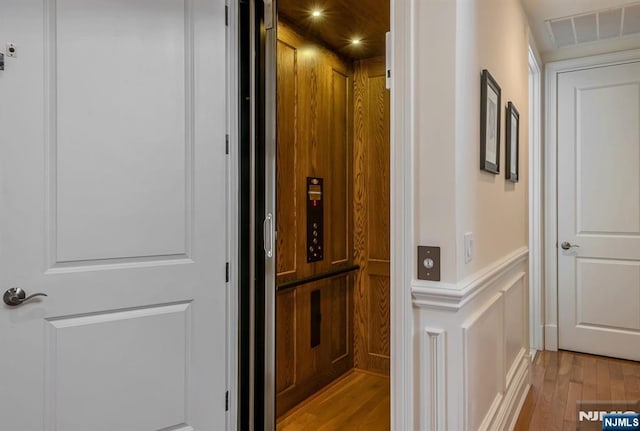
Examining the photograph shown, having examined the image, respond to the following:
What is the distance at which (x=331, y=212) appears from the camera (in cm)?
311

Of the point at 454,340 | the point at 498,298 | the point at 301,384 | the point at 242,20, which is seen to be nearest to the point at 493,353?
the point at 498,298

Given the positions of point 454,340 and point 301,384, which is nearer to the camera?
point 454,340

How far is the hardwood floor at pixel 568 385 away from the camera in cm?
247

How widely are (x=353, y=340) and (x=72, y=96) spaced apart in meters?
2.58

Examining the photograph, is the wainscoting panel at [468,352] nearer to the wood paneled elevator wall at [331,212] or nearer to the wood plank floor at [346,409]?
the wood plank floor at [346,409]

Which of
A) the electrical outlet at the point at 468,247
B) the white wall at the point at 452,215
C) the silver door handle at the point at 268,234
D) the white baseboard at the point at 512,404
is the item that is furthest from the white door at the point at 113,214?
the white baseboard at the point at 512,404

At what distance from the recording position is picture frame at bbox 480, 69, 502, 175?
6.07 ft

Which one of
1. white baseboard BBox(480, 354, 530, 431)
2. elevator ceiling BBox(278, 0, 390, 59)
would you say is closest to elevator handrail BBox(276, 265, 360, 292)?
white baseboard BBox(480, 354, 530, 431)

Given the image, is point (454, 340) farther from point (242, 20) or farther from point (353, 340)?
point (353, 340)

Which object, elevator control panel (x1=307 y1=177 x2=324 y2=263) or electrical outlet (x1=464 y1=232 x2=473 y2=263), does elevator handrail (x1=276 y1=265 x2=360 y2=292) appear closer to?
elevator control panel (x1=307 y1=177 x2=324 y2=263)

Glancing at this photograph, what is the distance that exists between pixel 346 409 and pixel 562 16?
3009mm

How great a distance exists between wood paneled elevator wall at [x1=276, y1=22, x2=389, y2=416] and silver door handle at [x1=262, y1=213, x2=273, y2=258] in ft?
1.78

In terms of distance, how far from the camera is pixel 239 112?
198 cm

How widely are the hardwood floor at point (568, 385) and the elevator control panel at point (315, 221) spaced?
157cm
